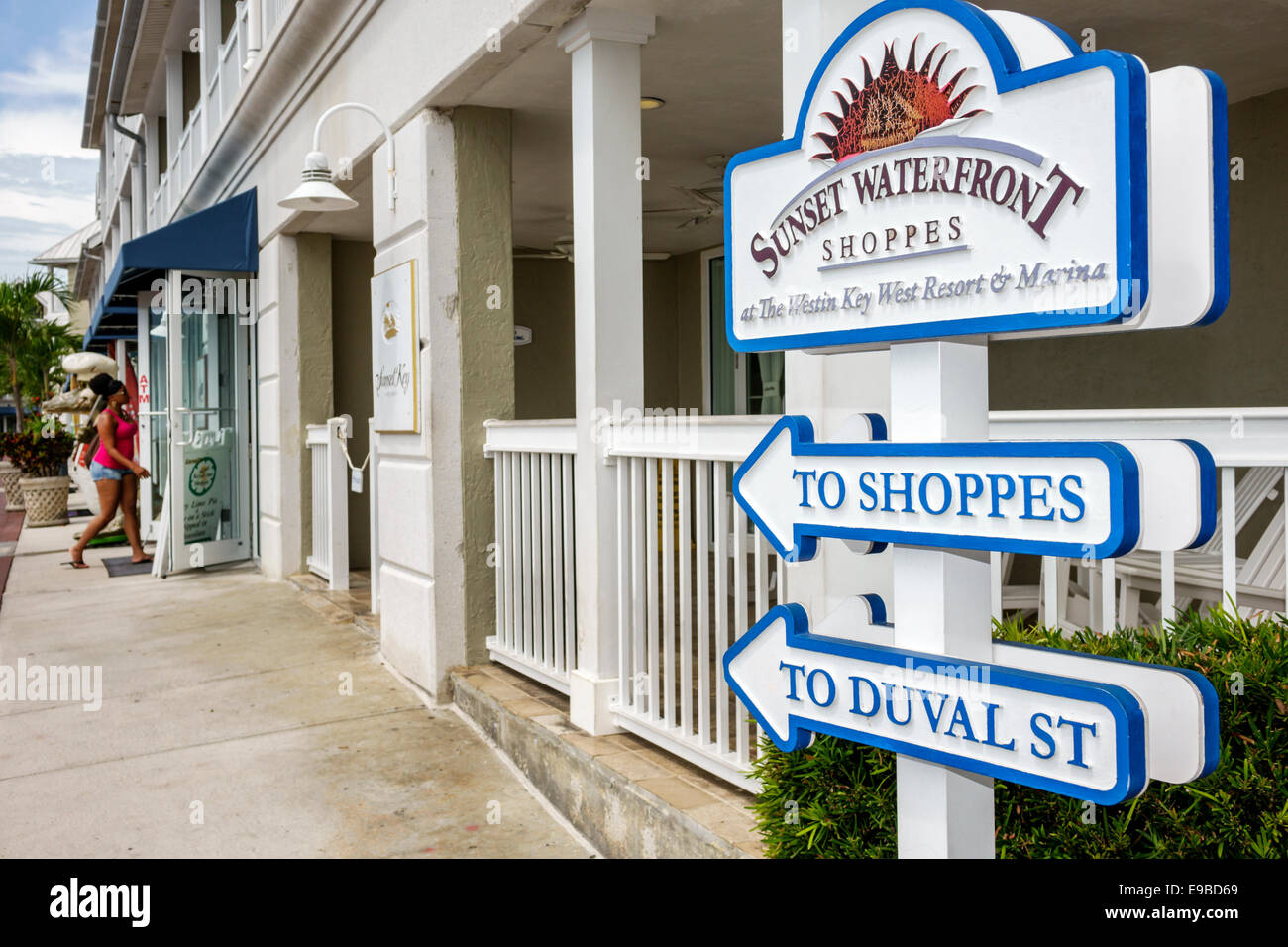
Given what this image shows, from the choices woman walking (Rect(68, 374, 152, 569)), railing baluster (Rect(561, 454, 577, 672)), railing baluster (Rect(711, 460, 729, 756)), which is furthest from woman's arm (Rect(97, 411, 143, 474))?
railing baluster (Rect(711, 460, 729, 756))

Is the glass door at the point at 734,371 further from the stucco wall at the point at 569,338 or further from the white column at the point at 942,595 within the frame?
the white column at the point at 942,595

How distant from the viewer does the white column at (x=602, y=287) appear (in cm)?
432

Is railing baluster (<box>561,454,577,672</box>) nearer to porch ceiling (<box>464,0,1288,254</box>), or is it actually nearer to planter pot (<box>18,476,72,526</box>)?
porch ceiling (<box>464,0,1288,254</box>)

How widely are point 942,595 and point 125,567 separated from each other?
10.6 meters

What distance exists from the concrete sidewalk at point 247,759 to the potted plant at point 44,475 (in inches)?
393

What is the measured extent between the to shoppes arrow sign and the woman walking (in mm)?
10235

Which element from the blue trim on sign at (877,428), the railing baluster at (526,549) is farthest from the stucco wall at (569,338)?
the blue trim on sign at (877,428)

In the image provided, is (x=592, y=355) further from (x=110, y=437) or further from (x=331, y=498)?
(x=110, y=437)

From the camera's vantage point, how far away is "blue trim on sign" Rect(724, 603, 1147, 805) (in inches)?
64.6

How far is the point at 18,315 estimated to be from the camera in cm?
2898

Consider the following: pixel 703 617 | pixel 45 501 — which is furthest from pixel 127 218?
pixel 703 617

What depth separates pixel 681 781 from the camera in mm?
3691

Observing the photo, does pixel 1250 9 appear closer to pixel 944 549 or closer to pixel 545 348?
pixel 944 549
